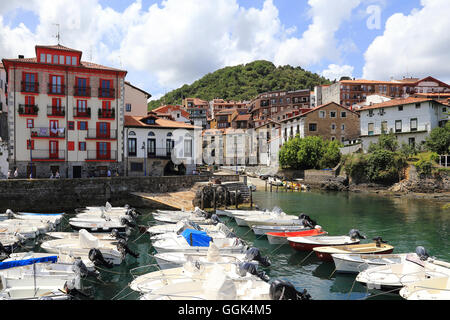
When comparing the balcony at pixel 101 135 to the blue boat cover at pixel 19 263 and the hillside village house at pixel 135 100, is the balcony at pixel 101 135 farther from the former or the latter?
the blue boat cover at pixel 19 263

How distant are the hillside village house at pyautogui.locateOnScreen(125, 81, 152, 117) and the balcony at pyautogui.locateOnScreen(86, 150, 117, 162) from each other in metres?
11.6

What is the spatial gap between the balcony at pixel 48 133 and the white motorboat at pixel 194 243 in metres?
28.2

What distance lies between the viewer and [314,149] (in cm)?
6869

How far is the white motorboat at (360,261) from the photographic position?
18.1 m

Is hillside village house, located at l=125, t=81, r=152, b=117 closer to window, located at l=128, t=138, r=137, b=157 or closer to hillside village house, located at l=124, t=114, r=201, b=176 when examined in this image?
hillside village house, located at l=124, t=114, r=201, b=176

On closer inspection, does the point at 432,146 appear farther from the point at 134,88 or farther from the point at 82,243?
the point at 82,243

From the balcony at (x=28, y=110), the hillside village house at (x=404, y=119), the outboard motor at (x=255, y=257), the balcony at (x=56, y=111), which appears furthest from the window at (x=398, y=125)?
the balcony at (x=28, y=110)

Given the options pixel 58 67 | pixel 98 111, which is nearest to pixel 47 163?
pixel 98 111

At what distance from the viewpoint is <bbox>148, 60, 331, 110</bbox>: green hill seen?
145 m

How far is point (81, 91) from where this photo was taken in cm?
4428

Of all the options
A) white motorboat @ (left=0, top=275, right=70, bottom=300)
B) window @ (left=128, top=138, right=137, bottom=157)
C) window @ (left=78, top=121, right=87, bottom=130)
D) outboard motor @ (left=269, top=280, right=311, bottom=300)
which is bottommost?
white motorboat @ (left=0, top=275, right=70, bottom=300)

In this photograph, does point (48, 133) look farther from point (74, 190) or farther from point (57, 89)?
point (74, 190)

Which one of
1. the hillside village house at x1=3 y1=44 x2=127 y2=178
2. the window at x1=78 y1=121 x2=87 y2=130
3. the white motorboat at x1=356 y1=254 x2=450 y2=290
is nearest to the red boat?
the white motorboat at x1=356 y1=254 x2=450 y2=290
